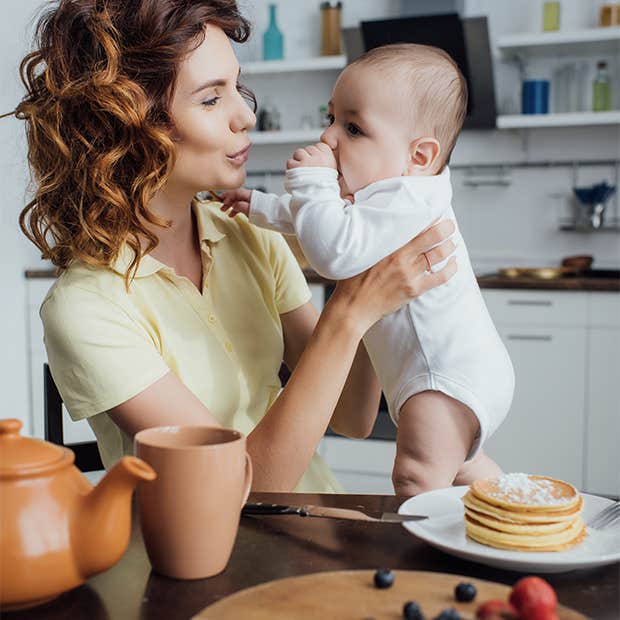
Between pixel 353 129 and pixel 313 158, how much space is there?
0.17 m

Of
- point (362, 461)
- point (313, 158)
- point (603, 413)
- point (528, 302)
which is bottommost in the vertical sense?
point (362, 461)

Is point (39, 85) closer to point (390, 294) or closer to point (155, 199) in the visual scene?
point (155, 199)

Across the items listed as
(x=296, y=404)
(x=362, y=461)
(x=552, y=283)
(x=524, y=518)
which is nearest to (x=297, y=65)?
(x=552, y=283)

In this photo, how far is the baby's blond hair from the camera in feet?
4.83

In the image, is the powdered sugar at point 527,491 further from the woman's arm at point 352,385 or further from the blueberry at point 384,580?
the woman's arm at point 352,385

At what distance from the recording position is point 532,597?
61 cm

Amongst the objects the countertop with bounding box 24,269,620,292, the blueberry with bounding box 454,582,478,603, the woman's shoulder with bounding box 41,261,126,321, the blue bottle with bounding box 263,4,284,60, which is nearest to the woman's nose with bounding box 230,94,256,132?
the woman's shoulder with bounding box 41,261,126,321

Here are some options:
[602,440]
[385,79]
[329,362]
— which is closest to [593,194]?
[602,440]

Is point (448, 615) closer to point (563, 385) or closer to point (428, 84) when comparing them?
point (428, 84)

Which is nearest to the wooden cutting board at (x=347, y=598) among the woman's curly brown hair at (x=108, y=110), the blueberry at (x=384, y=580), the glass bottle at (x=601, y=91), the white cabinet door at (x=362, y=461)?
the blueberry at (x=384, y=580)

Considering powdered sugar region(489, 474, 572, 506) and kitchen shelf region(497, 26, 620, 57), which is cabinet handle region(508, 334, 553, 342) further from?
powdered sugar region(489, 474, 572, 506)

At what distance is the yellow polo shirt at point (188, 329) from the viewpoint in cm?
124

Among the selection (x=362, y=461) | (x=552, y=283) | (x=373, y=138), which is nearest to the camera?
(x=373, y=138)

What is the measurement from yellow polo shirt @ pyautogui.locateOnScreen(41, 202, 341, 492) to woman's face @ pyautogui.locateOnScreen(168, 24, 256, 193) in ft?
0.52
